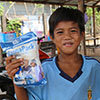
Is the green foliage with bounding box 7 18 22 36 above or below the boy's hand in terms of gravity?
above

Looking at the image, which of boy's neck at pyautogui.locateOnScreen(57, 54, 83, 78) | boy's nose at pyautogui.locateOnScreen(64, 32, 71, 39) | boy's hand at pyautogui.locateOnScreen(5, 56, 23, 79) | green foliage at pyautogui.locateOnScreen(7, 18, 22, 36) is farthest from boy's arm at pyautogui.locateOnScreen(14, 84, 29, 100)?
green foliage at pyautogui.locateOnScreen(7, 18, 22, 36)

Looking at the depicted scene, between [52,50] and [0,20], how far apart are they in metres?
2.15

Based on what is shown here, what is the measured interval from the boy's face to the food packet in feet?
0.70

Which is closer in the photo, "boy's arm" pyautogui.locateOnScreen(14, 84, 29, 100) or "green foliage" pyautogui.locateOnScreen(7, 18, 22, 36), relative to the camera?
"boy's arm" pyautogui.locateOnScreen(14, 84, 29, 100)

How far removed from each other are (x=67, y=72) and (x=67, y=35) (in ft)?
0.83

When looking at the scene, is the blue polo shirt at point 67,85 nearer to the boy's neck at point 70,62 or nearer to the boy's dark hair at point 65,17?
the boy's neck at point 70,62

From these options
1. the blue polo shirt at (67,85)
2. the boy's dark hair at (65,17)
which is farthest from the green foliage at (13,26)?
the blue polo shirt at (67,85)

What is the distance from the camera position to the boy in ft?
2.90

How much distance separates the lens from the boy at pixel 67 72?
0.89 m

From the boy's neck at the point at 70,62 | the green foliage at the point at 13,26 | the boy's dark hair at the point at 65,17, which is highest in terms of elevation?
the green foliage at the point at 13,26

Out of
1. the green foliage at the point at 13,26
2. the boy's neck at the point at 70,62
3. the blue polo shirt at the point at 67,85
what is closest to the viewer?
the blue polo shirt at the point at 67,85

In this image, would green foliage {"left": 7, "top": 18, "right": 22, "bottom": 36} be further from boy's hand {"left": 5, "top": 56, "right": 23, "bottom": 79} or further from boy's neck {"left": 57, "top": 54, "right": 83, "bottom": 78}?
boy's hand {"left": 5, "top": 56, "right": 23, "bottom": 79}

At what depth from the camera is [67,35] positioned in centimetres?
90

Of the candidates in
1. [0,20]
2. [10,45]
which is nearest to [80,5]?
[0,20]
